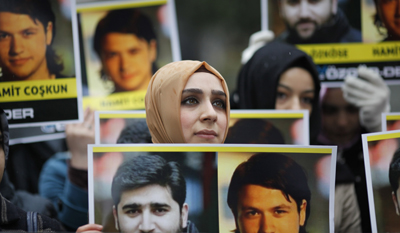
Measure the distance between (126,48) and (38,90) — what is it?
0.82 metres

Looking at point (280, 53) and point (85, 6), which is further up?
point (85, 6)

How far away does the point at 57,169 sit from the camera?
3289 millimetres

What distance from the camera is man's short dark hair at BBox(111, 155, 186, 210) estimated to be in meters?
1.87

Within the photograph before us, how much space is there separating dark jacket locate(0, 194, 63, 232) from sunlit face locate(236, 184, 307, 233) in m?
0.73

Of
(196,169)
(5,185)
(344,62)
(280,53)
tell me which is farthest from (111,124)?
(344,62)

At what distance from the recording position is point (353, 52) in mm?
3523

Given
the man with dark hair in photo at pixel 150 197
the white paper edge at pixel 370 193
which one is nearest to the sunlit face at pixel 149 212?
the man with dark hair in photo at pixel 150 197

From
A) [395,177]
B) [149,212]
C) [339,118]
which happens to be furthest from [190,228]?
[339,118]

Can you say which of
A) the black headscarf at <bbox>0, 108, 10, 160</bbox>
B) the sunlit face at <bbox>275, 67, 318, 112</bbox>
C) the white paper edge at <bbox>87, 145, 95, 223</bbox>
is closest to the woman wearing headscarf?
the sunlit face at <bbox>275, 67, 318, 112</bbox>

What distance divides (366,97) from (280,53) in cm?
65

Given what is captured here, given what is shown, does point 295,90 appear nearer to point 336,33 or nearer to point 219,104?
point 336,33

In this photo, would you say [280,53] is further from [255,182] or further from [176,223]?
[176,223]

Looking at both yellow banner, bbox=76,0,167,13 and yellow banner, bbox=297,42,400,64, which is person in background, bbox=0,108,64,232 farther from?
yellow banner, bbox=297,42,400,64

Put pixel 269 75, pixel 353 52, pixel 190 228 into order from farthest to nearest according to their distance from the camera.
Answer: pixel 353 52 → pixel 269 75 → pixel 190 228
